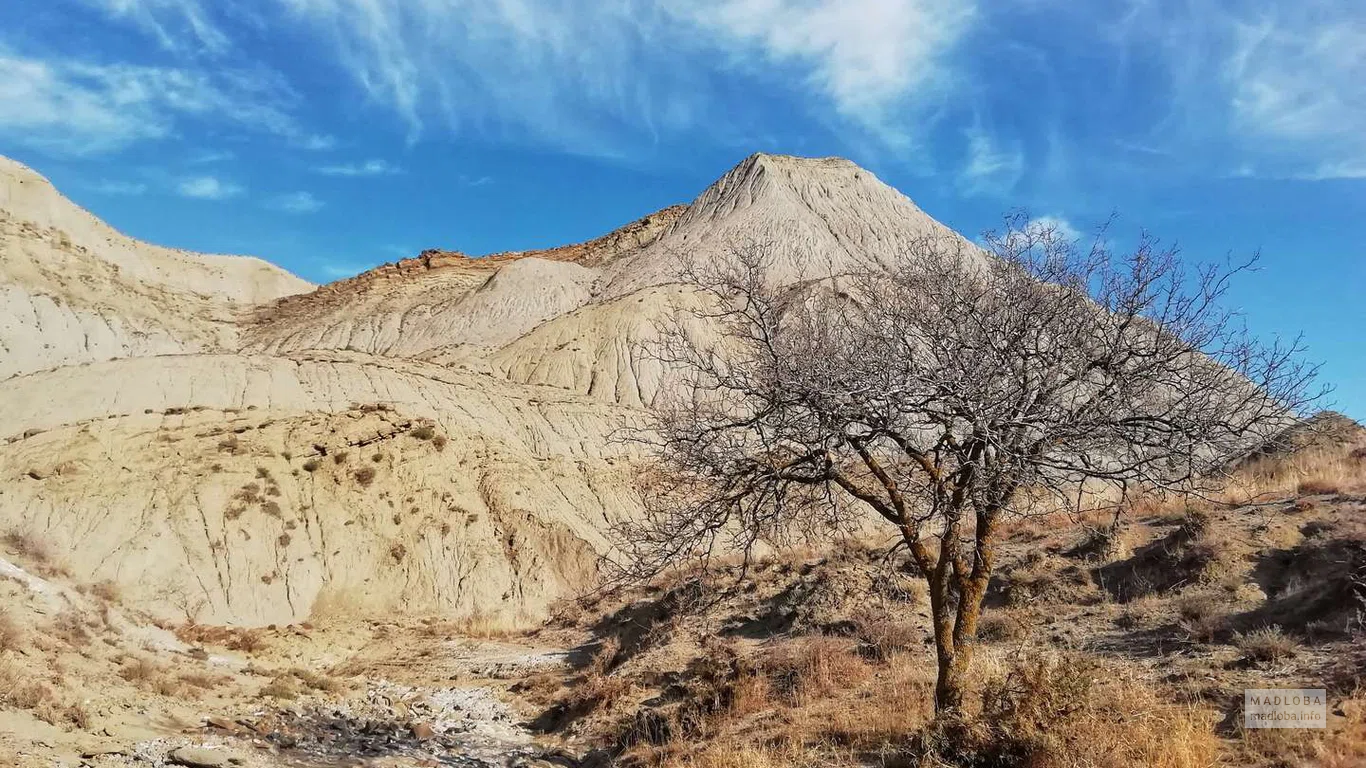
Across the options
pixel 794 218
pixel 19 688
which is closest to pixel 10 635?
pixel 19 688

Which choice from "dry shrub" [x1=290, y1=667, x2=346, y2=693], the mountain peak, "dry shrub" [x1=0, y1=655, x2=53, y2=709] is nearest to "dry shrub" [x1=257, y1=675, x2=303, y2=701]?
"dry shrub" [x1=290, y1=667, x2=346, y2=693]

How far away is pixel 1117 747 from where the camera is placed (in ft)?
22.4

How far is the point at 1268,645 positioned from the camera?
29.6ft

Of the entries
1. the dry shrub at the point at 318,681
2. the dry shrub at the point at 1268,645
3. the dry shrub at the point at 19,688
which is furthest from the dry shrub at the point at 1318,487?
the dry shrub at the point at 19,688

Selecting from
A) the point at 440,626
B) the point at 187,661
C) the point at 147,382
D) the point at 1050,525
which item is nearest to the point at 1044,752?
the point at 1050,525

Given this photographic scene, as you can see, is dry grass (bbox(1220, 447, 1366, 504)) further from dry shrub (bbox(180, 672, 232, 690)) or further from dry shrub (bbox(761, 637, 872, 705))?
dry shrub (bbox(180, 672, 232, 690))

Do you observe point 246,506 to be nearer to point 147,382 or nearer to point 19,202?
point 147,382

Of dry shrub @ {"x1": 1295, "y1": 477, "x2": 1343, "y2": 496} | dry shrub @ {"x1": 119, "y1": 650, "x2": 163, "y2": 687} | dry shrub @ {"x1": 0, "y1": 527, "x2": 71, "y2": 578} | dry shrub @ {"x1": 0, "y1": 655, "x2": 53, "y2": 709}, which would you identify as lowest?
dry shrub @ {"x1": 119, "y1": 650, "x2": 163, "y2": 687}

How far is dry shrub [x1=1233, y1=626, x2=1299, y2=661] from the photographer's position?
894cm

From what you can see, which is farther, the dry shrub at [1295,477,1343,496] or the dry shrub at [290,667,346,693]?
the dry shrub at [290,667,346,693]

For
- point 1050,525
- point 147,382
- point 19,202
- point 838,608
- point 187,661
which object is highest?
point 19,202

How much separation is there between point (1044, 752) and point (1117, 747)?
0.58m

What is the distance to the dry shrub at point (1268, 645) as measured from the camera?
8.94m

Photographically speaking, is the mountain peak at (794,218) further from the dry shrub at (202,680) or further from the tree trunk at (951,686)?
the tree trunk at (951,686)
